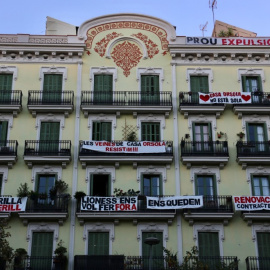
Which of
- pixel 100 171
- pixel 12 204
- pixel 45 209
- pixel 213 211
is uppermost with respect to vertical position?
pixel 100 171

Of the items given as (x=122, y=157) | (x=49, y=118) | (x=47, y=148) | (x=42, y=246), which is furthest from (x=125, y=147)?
(x=42, y=246)

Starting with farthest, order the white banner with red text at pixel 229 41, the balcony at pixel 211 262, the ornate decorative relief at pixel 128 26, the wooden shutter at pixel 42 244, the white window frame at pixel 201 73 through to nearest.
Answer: the ornate decorative relief at pixel 128 26 → the white banner with red text at pixel 229 41 → the white window frame at pixel 201 73 → the wooden shutter at pixel 42 244 → the balcony at pixel 211 262

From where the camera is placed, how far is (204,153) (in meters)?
35.9

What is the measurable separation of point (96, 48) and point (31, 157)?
29.3 feet

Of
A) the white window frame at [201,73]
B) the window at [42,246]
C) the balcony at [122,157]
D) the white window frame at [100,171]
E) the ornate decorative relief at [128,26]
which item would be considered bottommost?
the window at [42,246]

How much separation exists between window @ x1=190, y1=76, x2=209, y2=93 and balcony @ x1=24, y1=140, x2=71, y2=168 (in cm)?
892

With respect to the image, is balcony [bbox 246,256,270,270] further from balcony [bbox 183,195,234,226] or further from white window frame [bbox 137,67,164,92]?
white window frame [bbox 137,67,164,92]

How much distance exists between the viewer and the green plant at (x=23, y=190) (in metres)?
34.4

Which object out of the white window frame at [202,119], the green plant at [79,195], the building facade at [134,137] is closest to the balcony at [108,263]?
the building facade at [134,137]

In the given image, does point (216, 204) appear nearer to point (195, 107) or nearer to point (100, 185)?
point (195, 107)

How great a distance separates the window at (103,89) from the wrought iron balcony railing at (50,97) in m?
1.64

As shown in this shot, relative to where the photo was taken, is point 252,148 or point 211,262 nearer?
point 211,262

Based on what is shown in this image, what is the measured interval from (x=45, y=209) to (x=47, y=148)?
410cm

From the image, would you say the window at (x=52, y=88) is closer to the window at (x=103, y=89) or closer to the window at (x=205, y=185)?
the window at (x=103, y=89)
